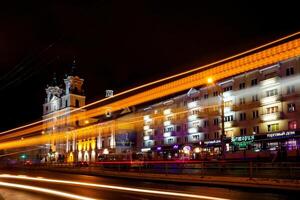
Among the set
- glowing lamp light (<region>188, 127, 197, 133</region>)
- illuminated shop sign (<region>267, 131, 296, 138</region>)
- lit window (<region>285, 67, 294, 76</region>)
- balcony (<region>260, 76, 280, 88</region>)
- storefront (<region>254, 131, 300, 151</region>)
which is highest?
lit window (<region>285, 67, 294, 76</region>)

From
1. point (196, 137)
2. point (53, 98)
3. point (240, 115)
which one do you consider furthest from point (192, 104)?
point (53, 98)

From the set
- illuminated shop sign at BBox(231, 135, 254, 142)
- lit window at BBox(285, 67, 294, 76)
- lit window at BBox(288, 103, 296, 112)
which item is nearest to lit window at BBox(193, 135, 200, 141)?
illuminated shop sign at BBox(231, 135, 254, 142)

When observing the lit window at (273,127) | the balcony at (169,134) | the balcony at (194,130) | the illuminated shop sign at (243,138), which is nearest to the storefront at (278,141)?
the illuminated shop sign at (243,138)

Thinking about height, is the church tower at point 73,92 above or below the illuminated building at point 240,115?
above

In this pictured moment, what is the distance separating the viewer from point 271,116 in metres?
59.8

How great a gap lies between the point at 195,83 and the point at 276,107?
22.3m

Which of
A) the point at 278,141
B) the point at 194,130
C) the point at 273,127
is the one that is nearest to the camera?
the point at 278,141

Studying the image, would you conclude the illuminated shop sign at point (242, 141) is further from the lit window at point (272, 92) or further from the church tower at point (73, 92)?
the church tower at point (73, 92)

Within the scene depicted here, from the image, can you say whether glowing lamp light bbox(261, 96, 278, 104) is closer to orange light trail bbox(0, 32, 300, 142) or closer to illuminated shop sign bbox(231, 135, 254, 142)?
illuminated shop sign bbox(231, 135, 254, 142)

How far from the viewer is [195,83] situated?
138 ft

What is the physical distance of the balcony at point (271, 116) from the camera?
5800 cm

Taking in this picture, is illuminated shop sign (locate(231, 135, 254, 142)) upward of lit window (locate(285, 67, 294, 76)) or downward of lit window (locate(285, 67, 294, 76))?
downward

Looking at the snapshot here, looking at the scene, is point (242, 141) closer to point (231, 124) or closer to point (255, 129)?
point (255, 129)

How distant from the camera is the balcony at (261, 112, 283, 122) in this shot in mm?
58000
